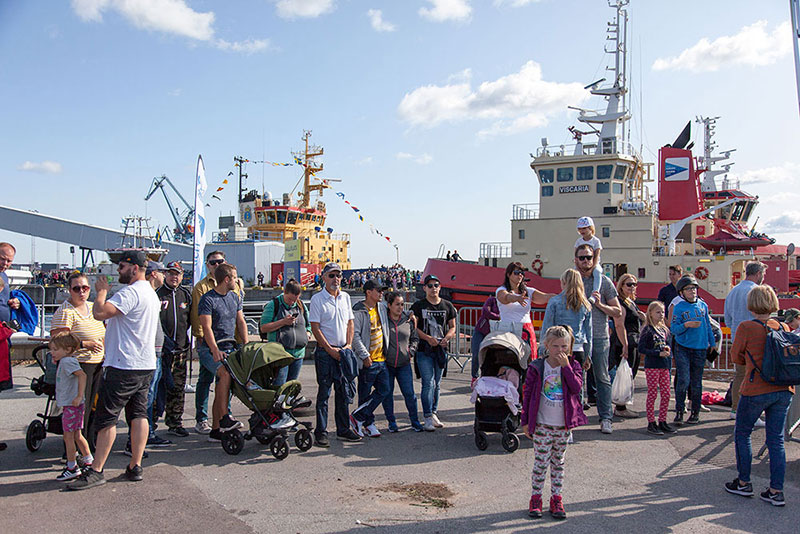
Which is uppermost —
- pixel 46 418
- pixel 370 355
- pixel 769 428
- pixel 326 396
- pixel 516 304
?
pixel 516 304

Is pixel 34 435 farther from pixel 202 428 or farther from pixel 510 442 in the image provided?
pixel 510 442

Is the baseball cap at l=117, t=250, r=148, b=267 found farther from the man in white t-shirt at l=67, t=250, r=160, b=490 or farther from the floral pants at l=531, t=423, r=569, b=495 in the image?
the floral pants at l=531, t=423, r=569, b=495

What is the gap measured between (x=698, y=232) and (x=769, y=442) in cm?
1746

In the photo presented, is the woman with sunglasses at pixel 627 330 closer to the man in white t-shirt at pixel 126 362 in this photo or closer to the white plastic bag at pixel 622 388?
the white plastic bag at pixel 622 388

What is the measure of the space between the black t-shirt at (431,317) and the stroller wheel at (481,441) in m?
1.12

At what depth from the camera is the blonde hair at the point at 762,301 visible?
12.8 ft

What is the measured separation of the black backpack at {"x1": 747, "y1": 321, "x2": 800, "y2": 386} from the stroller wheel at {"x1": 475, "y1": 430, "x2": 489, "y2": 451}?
Answer: 2.22 meters

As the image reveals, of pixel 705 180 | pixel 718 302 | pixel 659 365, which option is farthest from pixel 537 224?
pixel 705 180

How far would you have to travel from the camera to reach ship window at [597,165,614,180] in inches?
702

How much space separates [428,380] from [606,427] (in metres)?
1.80

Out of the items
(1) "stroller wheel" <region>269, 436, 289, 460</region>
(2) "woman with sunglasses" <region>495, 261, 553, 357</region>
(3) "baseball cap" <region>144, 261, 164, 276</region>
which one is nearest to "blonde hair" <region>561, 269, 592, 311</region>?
(2) "woman with sunglasses" <region>495, 261, 553, 357</region>

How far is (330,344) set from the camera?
5375mm

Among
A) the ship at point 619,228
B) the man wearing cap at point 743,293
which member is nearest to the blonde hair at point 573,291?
the man wearing cap at point 743,293

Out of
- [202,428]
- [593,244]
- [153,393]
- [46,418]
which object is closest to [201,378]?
[202,428]
